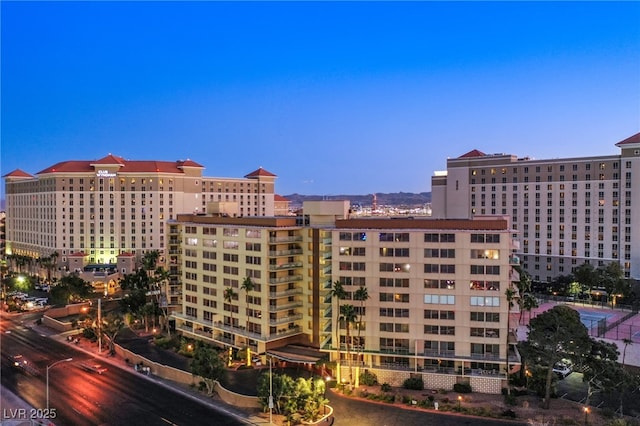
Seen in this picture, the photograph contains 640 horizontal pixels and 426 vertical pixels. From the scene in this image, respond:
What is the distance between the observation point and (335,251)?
6825 centimetres

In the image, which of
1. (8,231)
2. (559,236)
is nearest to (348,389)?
(559,236)

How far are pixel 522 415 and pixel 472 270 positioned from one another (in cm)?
1789

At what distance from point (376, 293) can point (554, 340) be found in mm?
22483

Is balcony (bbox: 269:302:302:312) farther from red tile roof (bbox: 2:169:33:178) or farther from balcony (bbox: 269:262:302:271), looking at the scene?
red tile roof (bbox: 2:169:33:178)

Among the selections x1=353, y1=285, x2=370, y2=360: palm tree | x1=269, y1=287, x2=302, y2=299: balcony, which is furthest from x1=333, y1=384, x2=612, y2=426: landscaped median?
x1=269, y1=287, x2=302, y2=299: balcony

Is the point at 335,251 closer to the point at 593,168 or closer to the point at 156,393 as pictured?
the point at 156,393

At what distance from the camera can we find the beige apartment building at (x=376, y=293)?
61.8 meters

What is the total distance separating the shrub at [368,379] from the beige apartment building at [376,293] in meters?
1.05

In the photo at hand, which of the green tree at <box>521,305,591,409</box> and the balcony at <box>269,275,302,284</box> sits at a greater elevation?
the balcony at <box>269,275,302,284</box>

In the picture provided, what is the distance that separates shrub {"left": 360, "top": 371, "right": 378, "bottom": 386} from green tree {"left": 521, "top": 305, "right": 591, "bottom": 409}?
757 inches

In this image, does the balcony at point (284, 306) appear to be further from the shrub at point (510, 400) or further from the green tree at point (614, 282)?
the green tree at point (614, 282)

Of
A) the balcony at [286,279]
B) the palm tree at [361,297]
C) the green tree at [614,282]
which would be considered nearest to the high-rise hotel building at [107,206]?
the balcony at [286,279]

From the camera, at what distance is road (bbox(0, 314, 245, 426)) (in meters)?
54.7

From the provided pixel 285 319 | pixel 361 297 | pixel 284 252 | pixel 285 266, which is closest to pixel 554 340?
pixel 361 297
